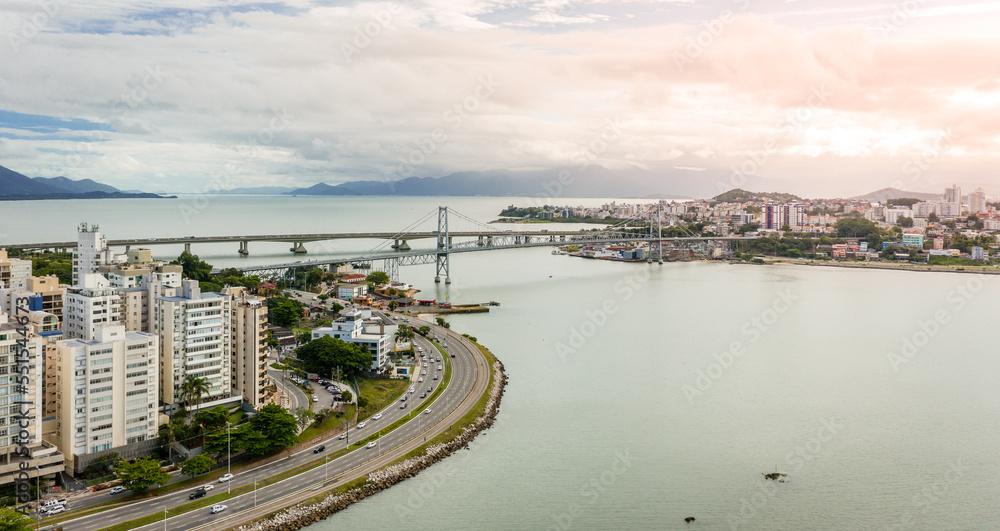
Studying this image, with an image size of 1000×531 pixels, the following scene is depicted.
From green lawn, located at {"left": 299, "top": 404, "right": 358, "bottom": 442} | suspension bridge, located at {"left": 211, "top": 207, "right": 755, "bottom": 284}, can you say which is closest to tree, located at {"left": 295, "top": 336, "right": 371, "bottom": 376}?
green lawn, located at {"left": 299, "top": 404, "right": 358, "bottom": 442}

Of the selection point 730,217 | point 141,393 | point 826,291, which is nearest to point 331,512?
point 141,393

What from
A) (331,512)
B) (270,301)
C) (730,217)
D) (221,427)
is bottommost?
(331,512)

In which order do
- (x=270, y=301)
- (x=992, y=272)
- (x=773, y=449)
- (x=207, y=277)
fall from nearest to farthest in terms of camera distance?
(x=773, y=449) → (x=270, y=301) → (x=207, y=277) → (x=992, y=272)

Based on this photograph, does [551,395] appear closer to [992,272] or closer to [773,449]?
[773,449]
